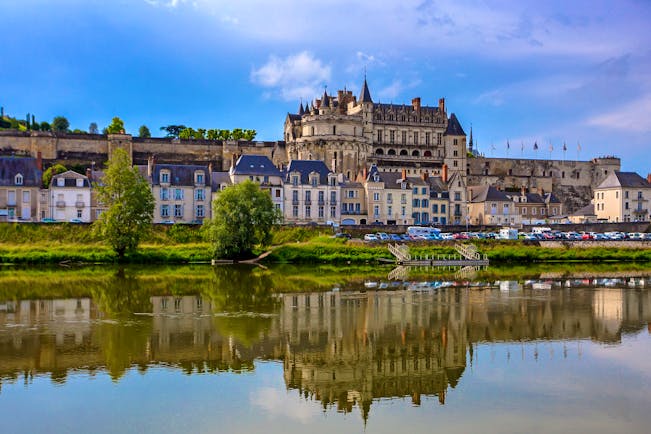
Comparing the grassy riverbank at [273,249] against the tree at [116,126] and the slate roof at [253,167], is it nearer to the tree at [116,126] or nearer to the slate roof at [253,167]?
the slate roof at [253,167]

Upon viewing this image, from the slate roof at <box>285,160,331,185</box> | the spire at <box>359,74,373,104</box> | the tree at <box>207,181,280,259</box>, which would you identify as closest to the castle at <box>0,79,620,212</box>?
the spire at <box>359,74,373,104</box>

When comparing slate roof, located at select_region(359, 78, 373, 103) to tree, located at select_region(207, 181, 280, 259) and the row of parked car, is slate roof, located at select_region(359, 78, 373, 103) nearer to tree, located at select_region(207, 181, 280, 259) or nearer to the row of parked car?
the row of parked car

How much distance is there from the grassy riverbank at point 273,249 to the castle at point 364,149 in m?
14.8

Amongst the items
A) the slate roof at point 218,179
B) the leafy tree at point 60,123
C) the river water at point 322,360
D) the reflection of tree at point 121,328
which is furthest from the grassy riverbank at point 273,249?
the leafy tree at point 60,123

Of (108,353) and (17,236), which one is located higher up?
(17,236)

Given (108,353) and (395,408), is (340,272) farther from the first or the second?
(395,408)

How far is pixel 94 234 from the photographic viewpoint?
1476 inches

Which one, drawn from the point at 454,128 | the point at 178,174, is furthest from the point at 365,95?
the point at 178,174

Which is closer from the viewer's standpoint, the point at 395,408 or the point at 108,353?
the point at 395,408

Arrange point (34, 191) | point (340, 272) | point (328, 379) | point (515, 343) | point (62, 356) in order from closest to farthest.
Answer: point (328, 379)
point (62, 356)
point (515, 343)
point (340, 272)
point (34, 191)

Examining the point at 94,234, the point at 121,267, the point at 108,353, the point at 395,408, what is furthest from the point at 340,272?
the point at 395,408

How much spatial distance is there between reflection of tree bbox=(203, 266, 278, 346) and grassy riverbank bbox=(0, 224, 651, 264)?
5.33 metres

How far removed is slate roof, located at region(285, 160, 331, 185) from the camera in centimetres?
4817

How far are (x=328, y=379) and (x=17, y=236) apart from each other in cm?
3073
